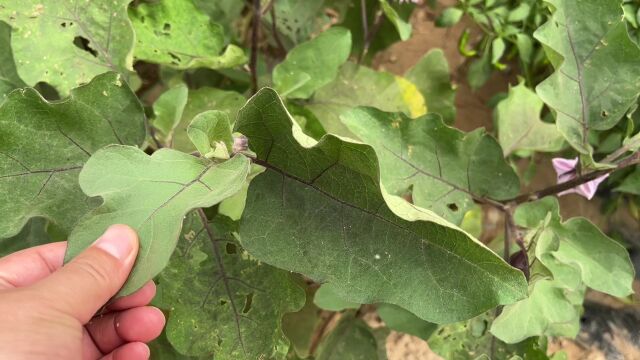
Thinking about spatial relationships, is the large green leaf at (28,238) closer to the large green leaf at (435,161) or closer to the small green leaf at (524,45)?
the large green leaf at (435,161)

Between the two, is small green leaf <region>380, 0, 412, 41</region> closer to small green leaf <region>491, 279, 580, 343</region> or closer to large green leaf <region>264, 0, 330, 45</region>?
large green leaf <region>264, 0, 330, 45</region>

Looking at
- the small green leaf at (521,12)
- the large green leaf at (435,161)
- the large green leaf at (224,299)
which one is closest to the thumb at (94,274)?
the large green leaf at (224,299)

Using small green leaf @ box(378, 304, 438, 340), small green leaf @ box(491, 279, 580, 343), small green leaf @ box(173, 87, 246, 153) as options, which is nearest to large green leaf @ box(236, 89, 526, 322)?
small green leaf @ box(491, 279, 580, 343)

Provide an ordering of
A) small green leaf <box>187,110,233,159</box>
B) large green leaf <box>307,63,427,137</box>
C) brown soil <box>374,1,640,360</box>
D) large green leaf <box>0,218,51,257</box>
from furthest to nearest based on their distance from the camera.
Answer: brown soil <box>374,1,640,360</box> < large green leaf <box>307,63,427,137</box> < large green leaf <box>0,218,51,257</box> < small green leaf <box>187,110,233,159</box>

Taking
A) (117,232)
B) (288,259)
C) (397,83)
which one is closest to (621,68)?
(397,83)

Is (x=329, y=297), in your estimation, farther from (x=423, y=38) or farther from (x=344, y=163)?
(x=423, y=38)

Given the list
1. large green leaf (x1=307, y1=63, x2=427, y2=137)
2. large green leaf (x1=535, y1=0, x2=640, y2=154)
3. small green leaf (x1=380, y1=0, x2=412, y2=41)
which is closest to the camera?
large green leaf (x1=535, y1=0, x2=640, y2=154)
